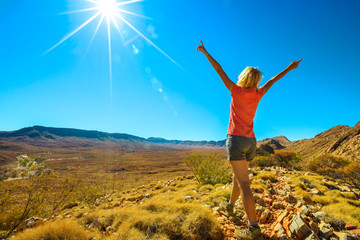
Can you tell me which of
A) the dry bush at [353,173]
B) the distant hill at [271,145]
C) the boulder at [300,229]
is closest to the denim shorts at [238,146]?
the boulder at [300,229]

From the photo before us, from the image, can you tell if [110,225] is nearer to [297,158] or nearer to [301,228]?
→ [301,228]

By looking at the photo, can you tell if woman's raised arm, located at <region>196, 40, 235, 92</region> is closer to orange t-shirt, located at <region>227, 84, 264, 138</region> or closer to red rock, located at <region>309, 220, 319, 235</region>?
orange t-shirt, located at <region>227, 84, 264, 138</region>

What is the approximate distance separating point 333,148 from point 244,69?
61.7 m

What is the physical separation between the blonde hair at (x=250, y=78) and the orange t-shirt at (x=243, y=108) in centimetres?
11

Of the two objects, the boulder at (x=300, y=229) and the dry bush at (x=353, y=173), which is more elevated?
the dry bush at (x=353, y=173)

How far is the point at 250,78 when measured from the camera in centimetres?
249

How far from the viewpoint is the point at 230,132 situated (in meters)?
2.55

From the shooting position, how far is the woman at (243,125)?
239 centimetres

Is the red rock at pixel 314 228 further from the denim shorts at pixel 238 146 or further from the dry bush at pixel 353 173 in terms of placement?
the dry bush at pixel 353 173

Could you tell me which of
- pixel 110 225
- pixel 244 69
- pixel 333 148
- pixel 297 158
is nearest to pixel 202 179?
pixel 110 225

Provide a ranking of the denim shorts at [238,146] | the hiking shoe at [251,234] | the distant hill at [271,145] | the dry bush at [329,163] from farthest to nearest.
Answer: the distant hill at [271,145], the dry bush at [329,163], the denim shorts at [238,146], the hiking shoe at [251,234]

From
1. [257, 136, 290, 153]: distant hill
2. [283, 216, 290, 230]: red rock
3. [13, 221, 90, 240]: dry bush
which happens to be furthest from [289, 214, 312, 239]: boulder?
[257, 136, 290, 153]: distant hill

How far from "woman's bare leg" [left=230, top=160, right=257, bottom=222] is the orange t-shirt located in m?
0.50

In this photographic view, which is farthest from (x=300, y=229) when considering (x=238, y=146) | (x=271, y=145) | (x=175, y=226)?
(x=271, y=145)
